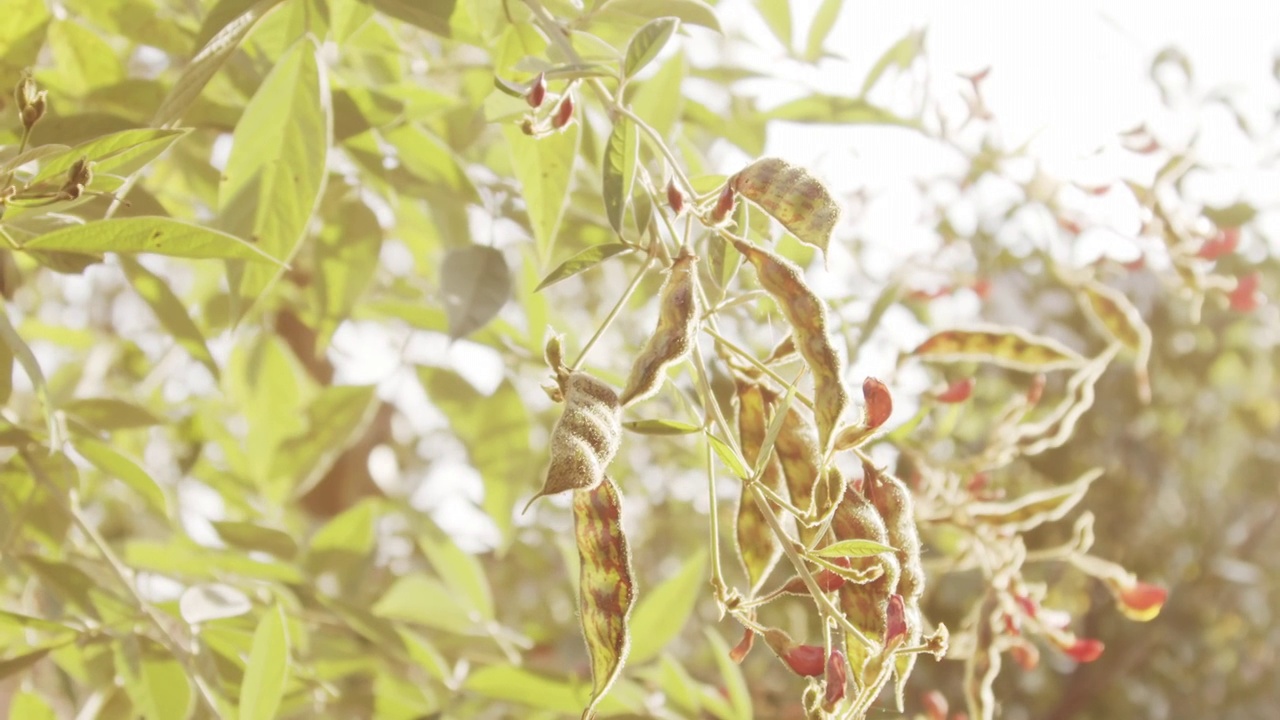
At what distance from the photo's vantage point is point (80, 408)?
2.95 ft

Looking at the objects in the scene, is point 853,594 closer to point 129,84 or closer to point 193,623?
point 193,623

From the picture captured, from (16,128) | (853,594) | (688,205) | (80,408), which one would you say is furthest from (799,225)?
(80,408)

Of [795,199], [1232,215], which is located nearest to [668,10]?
[795,199]

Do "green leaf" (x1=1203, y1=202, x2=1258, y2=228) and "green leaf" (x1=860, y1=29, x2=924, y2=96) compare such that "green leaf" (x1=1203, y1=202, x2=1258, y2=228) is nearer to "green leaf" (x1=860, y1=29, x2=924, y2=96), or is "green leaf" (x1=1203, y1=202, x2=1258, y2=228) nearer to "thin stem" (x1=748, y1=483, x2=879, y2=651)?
"green leaf" (x1=860, y1=29, x2=924, y2=96)

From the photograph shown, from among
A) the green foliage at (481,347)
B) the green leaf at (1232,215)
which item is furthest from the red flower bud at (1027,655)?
the green leaf at (1232,215)

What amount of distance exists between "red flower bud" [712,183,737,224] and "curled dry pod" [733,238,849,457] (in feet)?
0.11

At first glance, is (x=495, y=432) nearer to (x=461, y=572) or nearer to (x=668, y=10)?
(x=461, y=572)

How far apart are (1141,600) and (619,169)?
0.48 meters

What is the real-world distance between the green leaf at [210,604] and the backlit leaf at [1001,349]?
521mm

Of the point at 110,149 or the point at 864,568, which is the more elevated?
the point at 110,149

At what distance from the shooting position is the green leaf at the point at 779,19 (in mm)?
1002

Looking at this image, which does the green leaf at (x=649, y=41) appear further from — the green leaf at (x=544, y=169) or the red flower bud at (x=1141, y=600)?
the red flower bud at (x=1141, y=600)

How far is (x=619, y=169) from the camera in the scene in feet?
1.70

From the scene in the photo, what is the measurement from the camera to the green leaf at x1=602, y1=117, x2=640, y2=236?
51 cm
